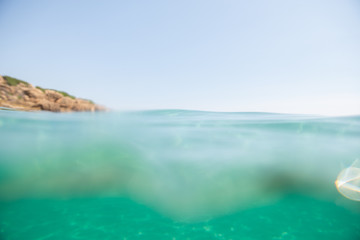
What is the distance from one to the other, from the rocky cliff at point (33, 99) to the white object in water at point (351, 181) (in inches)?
1014

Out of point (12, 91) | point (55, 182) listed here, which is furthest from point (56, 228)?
point (12, 91)

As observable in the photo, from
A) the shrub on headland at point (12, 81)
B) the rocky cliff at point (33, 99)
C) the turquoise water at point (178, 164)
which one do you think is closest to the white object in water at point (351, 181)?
the turquoise water at point (178, 164)

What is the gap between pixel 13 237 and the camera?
6523mm

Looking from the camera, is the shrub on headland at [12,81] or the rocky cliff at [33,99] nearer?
the rocky cliff at [33,99]

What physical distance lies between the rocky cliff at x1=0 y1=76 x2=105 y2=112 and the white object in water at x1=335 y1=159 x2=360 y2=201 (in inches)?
1014

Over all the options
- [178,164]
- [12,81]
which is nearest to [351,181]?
[178,164]

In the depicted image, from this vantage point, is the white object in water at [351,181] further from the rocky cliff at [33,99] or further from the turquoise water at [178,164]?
the rocky cliff at [33,99]

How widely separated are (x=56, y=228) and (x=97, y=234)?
177cm

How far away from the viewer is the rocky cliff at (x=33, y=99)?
20.6 metres

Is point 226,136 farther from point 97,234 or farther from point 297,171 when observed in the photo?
point 97,234

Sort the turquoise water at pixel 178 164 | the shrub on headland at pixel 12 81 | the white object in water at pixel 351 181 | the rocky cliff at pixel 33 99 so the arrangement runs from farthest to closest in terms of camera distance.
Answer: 1. the shrub on headland at pixel 12 81
2. the rocky cliff at pixel 33 99
3. the turquoise water at pixel 178 164
4. the white object in water at pixel 351 181

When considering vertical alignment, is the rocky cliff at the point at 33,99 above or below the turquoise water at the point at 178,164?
above

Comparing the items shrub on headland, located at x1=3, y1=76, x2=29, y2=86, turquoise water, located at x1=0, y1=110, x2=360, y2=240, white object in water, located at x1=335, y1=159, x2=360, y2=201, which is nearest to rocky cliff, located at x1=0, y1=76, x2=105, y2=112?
shrub on headland, located at x1=3, y1=76, x2=29, y2=86

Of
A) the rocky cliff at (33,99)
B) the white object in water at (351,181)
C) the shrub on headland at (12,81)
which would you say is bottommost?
the white object in water at (351,181)
